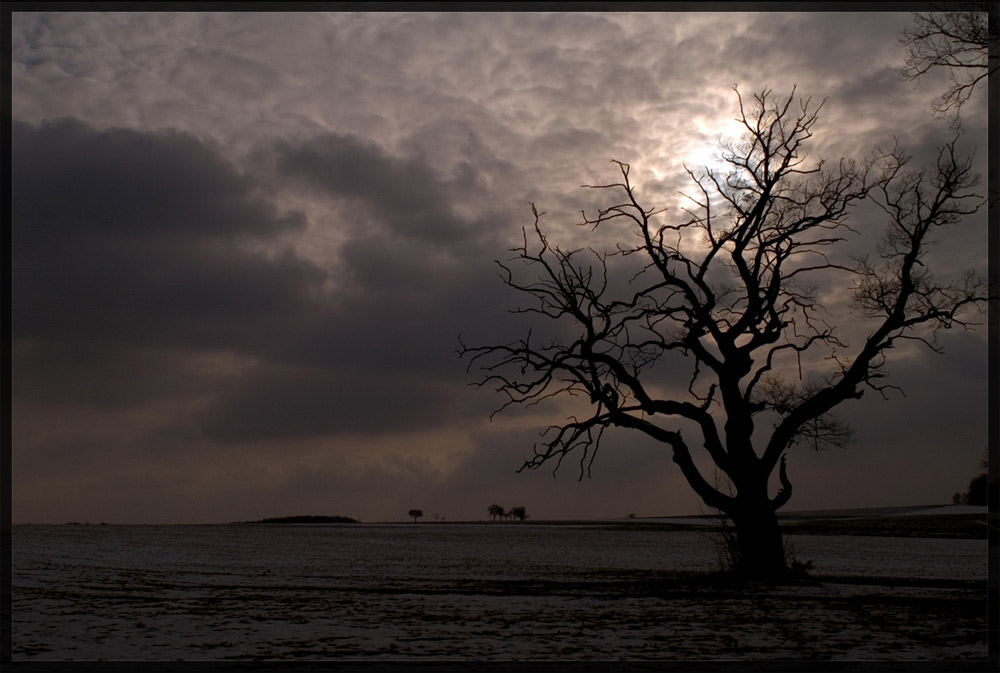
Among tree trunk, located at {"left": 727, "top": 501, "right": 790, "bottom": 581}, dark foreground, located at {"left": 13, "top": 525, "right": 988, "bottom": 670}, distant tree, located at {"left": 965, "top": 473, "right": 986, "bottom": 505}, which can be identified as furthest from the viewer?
distant tree, located at {"left": 965, "top": 473, "right": 986, "bottom": 505}

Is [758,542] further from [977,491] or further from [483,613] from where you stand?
[977,491]

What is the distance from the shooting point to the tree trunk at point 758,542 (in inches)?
808

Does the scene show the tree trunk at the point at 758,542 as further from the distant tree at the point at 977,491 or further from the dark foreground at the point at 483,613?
the distant tree at the point at 977,491

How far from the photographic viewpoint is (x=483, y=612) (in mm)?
13781

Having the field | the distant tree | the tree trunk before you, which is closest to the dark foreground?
the field

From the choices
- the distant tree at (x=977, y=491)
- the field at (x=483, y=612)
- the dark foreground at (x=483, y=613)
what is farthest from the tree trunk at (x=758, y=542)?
the distant tree at (x=977, y=491)

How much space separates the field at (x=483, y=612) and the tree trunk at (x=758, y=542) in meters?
1.02

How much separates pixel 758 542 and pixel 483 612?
9.35m

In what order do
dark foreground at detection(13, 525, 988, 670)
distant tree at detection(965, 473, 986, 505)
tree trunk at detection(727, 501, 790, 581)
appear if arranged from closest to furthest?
dark foreground at detection(13, 525, 988, 670) → tree trunk at detection(727, 501, 790, 581) → distant tree at detection(965, 473, 986, 505)

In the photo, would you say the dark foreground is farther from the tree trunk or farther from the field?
the tree trunk

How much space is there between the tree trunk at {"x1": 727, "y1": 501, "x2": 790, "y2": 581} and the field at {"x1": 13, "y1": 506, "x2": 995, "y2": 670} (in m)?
1.02

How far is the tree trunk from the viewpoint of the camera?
67.3 ft

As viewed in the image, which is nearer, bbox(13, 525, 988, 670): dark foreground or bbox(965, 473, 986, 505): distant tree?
bbox(13, 525, 988, 670): dark foreground

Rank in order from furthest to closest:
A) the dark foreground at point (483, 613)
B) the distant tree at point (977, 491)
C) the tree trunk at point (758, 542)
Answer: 1. the distant tree at point (977, 491)
2. the tree trunk at point (758, 542)
3. the dark foreground at point (483, 613)
